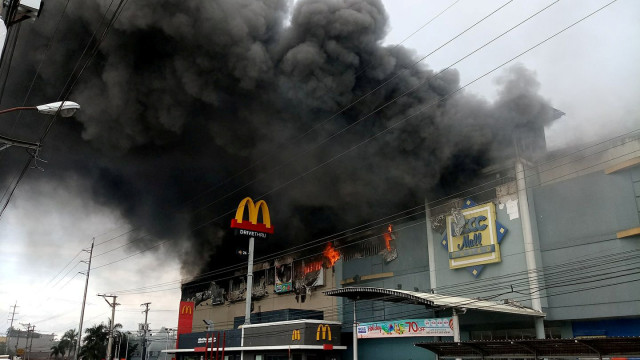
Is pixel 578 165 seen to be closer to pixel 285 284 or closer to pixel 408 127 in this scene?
pixel 408 127

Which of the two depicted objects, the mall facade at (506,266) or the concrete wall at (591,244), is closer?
the concrete wall at (591,244)

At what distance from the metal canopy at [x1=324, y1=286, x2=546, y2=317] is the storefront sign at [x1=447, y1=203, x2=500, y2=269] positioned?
2.84 meters

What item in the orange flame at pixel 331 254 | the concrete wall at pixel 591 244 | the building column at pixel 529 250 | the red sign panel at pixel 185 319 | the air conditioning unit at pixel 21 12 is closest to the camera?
the air conditioning unit at pixel 21 12

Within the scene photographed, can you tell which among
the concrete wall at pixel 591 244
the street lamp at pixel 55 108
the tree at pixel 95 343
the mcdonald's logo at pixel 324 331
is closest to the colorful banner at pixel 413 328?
the mcdonald's logo at pixel 324 331

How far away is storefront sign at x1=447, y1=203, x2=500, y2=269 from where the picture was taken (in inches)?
970

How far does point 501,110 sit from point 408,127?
4.82m

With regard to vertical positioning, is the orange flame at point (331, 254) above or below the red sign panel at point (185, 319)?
above

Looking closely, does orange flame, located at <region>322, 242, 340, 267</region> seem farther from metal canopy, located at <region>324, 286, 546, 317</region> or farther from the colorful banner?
metal canopy, located at <region>324, 286, 546, 317</region>

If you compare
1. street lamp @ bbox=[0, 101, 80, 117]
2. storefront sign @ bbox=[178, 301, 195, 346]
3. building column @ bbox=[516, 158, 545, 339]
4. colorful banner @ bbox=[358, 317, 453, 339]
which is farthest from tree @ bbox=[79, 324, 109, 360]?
street lamp @ bbox=[0, 101, 80, 117]

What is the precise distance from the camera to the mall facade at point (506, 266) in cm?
2059

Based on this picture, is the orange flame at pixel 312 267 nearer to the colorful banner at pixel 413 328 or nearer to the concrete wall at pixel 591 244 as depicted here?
the colorful banner at pixel 413 328

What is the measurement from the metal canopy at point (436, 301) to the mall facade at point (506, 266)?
2.9 inches

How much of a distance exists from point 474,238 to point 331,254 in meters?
13.4

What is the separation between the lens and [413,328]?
22344 millimetres
